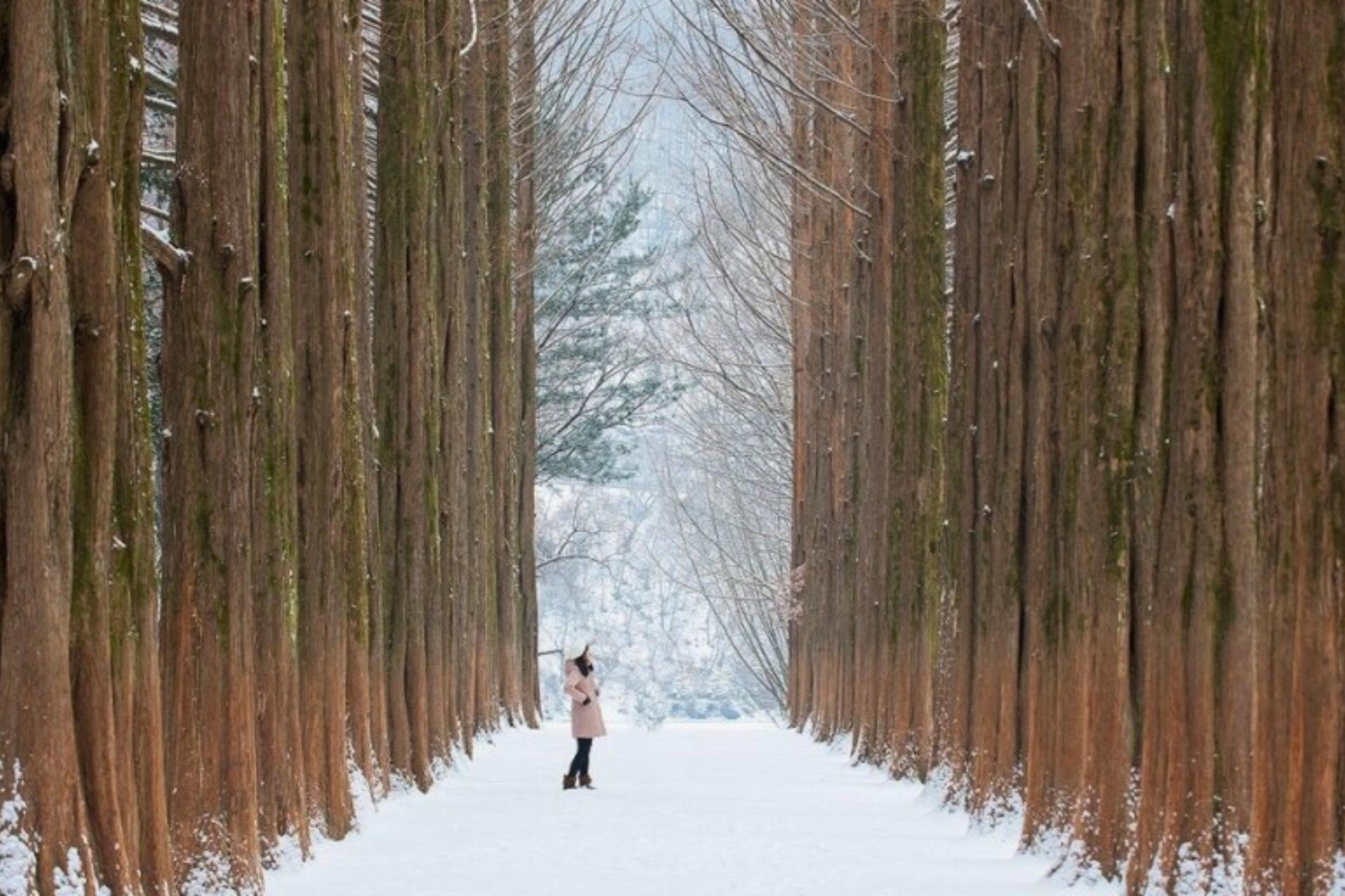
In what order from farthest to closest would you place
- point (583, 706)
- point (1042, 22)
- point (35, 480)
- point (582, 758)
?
point (583, 706) < point (582, 758) < point (1042, 22) < point (35, 480)

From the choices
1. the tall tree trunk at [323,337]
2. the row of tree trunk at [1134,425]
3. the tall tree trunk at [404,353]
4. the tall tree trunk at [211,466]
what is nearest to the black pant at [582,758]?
the tall tree trunk at [404,353]

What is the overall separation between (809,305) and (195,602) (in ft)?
77.6

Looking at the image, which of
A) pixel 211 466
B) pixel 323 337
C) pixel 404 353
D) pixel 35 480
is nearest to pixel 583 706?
pixel 404 353

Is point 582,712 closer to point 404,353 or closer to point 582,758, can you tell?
point 582,758

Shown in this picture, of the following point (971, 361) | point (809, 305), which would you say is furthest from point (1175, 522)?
point (809, 305)

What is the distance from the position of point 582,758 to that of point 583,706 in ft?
2.10

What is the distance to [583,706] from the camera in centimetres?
1872

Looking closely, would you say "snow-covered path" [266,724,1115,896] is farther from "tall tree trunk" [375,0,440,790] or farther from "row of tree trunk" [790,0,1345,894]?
"tall tree trunk" [375,0,440,790]

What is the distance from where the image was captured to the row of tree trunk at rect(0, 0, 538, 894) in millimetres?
6961

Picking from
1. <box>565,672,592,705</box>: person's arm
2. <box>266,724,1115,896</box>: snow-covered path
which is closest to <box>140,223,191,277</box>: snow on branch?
<box>266,724,1115,896</box>: snow-covered path

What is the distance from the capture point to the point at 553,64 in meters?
35.9

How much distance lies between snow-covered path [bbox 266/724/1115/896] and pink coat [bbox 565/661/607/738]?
0.50 meters

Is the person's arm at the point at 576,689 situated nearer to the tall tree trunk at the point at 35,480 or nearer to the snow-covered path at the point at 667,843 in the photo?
the snow-covered path at the point at 667,843

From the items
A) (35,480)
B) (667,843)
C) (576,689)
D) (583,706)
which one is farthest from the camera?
(576,689)
